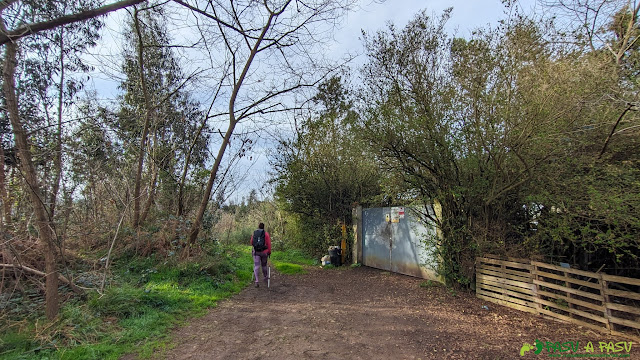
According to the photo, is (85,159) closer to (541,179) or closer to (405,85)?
(405,85)

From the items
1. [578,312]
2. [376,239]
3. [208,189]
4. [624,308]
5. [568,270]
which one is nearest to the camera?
[624,308]

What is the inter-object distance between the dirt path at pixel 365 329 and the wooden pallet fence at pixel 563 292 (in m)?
0.20

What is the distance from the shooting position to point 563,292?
506 cm

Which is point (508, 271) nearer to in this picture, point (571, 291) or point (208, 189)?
point (571, 291)

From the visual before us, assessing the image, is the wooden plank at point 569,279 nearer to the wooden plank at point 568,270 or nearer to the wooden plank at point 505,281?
the wooden plank at point 568,270

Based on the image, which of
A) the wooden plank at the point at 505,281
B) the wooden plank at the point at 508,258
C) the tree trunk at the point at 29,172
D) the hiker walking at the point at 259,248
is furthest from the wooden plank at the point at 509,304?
the tree trunk at the point at 29,172

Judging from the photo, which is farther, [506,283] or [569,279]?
[506,283]

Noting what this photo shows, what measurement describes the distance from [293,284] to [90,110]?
647 cm

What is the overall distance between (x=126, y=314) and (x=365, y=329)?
3766 mm

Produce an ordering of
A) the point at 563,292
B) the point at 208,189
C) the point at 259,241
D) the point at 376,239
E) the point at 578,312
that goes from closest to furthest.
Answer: the point at 578,312 < the point at 563,292 < the point at 259,241 < the point at 208,189 < the point at 376,239

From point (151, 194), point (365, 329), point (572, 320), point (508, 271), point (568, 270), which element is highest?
point (151, 194)

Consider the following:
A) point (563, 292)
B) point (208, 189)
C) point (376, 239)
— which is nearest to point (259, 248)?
point (208, 189)

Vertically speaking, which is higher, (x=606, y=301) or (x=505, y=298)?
(x=606, y=301)

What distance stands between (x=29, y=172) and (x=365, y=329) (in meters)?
5.08
